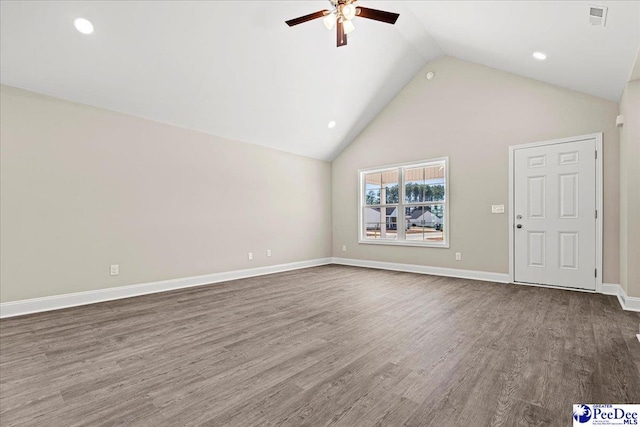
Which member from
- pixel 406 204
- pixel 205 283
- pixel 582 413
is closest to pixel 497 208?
pixel 406 204

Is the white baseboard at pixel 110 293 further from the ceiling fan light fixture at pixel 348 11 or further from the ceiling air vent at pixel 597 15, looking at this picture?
the ceiling air vent at pixel 597 15

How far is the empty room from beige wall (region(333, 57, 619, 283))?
33mm

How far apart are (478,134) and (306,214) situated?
11.9 feet

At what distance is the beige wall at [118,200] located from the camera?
3467 millimetres

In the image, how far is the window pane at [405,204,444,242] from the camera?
585 centimetres

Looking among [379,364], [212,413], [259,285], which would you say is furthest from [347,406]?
[259,285]

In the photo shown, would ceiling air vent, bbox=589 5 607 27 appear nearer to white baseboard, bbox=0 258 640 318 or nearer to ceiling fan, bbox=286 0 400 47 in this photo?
ceiling fan, bbox=286 0 400 47

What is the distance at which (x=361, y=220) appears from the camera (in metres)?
6.98

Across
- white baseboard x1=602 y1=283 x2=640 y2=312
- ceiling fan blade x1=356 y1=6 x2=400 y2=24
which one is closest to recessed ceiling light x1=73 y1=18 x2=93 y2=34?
ceiling fan blade x1=356 y1=6 x2=400 y2=24

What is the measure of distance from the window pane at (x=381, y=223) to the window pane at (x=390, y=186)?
20cm

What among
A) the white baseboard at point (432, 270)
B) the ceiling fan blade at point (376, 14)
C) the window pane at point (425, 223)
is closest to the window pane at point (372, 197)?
the window pane at point (425, 223)

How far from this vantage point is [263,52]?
418 centimetres

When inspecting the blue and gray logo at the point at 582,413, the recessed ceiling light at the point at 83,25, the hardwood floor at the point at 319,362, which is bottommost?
the hardwood floor at the point at 319,362

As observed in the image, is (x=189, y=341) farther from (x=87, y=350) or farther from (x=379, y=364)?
(x=379, y=364)
